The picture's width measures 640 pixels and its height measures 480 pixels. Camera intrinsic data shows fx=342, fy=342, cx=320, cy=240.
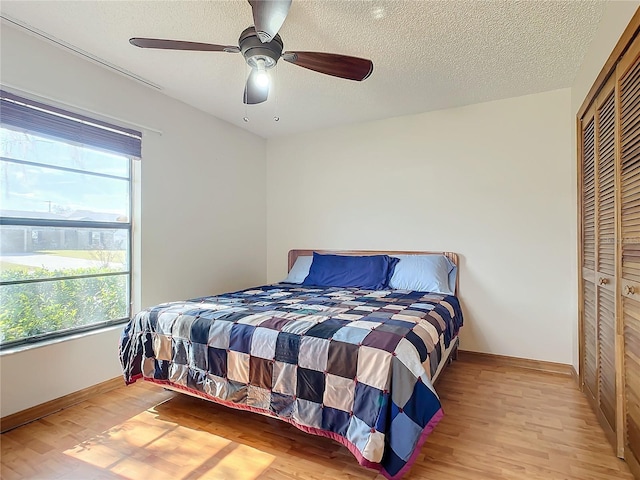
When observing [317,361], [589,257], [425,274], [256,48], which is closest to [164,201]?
[256,48]

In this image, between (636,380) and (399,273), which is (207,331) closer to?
(399,273)

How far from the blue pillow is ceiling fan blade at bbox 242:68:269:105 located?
73.8 inches

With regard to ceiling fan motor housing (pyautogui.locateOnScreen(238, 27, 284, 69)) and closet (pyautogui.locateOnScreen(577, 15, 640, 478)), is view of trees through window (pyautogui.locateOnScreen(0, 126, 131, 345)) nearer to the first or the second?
ceiling fan motor housing (pyautogui.locateOnScreen(238, 27, 284, 69))

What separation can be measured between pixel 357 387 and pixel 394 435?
0.25m

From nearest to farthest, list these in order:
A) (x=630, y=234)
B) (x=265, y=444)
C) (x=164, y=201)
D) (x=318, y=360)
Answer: (x=630, y=234) → (x=318, y=360) → (x=265, y=444) → (x=164, y=201)

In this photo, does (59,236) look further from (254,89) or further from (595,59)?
(595,59)

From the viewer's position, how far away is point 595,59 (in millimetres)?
2189

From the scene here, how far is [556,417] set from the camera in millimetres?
2156

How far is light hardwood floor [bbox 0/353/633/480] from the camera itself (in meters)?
1.65

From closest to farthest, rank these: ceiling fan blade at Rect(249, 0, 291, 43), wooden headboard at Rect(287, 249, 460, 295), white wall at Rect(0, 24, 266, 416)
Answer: ceiling fan blade at Rect(249, 0, 291, 43)
white wall at Rect(0, 24, 266, 416)
wooden headboard at Rect(287, 249, 460, 295)

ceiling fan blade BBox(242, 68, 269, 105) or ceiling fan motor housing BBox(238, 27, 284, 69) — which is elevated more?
ceiling fan motor housing BBox(238, 27, 284, 69)

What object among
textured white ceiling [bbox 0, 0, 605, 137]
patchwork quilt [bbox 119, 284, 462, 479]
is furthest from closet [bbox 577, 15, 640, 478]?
patchwork quilt [bbox 119, 284, 462, 479]

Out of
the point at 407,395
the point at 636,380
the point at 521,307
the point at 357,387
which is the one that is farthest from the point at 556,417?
the point at 357,387

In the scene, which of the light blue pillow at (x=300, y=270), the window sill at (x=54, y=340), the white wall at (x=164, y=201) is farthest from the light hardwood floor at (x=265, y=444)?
the light blue pillow at (x=300, y=270)
